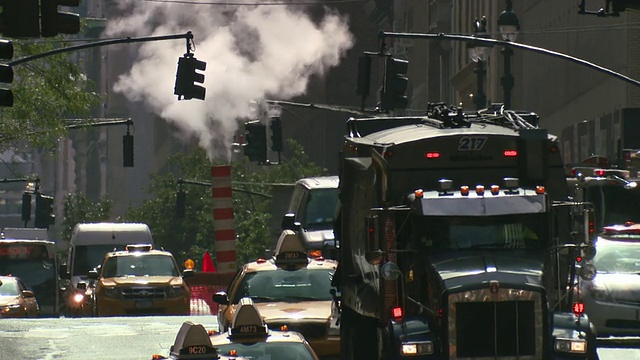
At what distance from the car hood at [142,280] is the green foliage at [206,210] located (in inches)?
2474

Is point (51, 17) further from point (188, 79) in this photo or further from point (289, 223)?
point (188, 79)

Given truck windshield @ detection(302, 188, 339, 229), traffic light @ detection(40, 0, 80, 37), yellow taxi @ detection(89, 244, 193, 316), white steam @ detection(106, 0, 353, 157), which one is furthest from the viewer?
white steam @ detection(106, 0, 353, 157)

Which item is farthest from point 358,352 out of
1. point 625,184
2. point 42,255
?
point 42,255

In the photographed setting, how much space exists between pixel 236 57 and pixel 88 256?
5915 cm

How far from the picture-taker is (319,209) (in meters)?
36.2

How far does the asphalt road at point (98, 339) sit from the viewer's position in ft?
85.1

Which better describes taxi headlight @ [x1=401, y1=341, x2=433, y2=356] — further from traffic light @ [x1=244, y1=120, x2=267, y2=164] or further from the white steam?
the white steam

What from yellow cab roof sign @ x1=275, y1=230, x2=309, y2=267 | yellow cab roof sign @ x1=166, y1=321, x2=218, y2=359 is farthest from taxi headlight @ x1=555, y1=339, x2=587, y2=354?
yellow cab roof sign @ x1=275, y1=230, x2=309, y2=267

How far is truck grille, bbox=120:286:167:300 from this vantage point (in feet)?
117

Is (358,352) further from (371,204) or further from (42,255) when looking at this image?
(42,255)

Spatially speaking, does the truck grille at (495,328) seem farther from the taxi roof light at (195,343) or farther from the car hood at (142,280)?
the car hood at (142,280)

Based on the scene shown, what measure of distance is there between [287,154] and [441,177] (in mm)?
118518

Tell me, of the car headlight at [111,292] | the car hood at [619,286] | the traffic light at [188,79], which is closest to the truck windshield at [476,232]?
the car hood at [619,286]

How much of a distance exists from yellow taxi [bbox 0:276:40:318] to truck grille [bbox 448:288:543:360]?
61.9 ft
